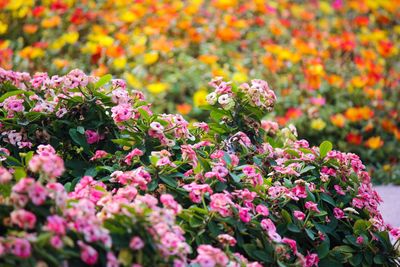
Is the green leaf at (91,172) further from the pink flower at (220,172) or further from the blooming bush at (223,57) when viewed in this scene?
the blooming bush at (223,57)

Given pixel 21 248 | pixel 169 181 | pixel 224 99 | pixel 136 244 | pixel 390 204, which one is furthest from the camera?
pixel 390 204

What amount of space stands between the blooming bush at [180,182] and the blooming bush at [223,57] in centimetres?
203

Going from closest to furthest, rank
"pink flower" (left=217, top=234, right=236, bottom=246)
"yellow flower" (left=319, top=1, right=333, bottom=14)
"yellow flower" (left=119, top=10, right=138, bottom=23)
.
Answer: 1. "pink flower" (left=217, top=234, right=236, bottom=246)
2. "yellow flower" (left=119, top=10, right=138, bottom=23)
3. "yellow flower" (left=319, top=1, right=333, bottom=14)

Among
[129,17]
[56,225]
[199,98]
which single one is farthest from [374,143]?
[56,225]

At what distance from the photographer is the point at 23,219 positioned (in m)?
1.40

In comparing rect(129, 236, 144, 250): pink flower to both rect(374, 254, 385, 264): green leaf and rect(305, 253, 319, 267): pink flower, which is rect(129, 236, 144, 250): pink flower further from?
rect(374, 254, 385, 264): green leaf

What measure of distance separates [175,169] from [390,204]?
6.98 ft

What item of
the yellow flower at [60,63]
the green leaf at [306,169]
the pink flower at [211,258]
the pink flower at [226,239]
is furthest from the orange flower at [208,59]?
the pink flower at [211,258]

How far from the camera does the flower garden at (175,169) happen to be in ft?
4.83

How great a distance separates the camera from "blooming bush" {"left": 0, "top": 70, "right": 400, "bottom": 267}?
1.49m

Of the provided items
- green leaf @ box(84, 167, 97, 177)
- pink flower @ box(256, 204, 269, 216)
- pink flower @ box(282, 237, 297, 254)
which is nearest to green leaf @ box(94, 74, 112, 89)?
green leaf @ box(84, 167, 97, 177)

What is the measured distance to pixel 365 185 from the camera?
2.33 m

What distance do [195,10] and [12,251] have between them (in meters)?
4.17

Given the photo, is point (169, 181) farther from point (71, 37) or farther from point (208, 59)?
point (71, 37)
